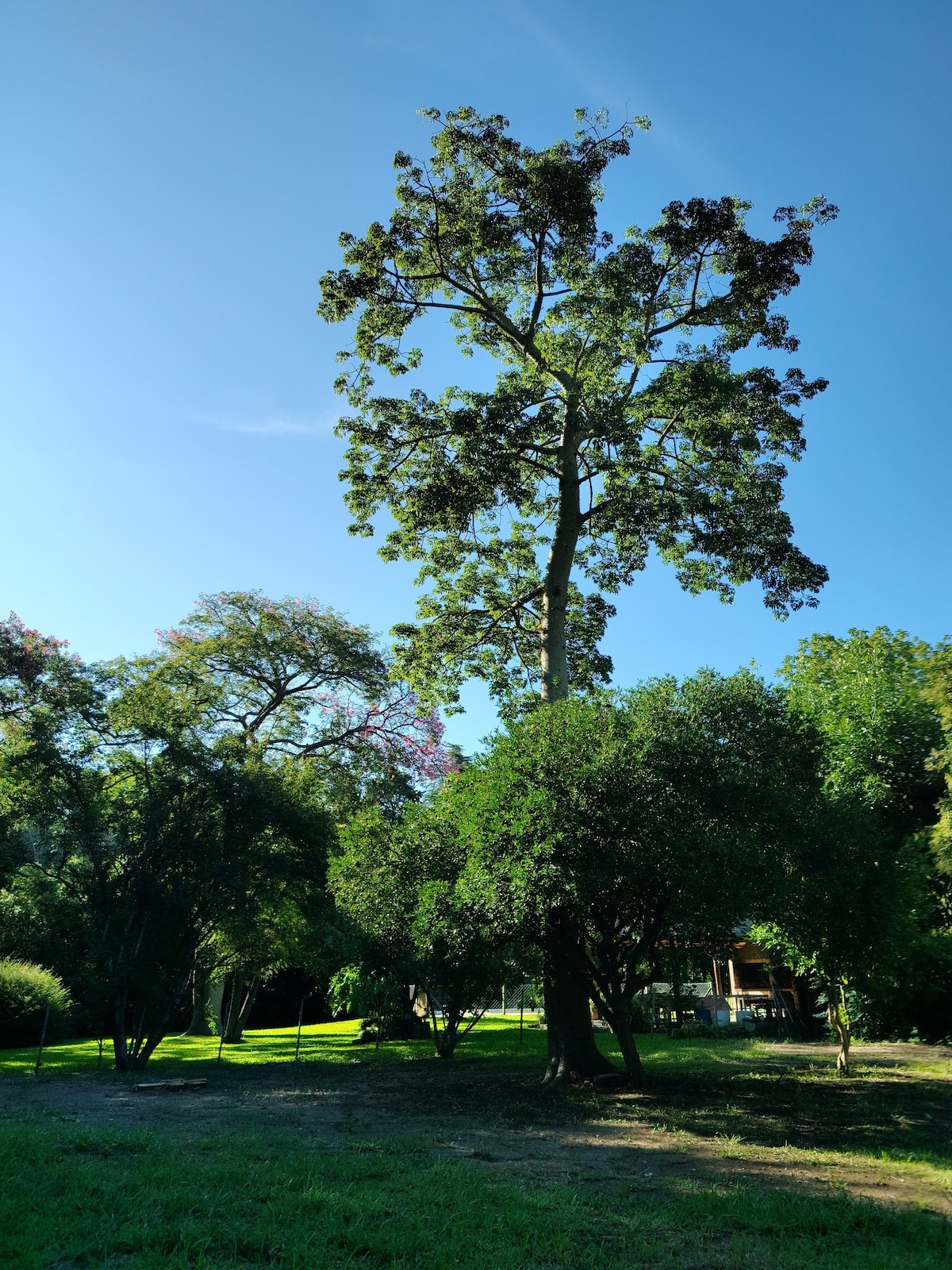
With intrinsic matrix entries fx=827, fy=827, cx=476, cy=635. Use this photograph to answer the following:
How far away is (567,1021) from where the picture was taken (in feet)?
42.9

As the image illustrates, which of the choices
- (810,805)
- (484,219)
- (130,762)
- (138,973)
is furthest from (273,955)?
(484,219)

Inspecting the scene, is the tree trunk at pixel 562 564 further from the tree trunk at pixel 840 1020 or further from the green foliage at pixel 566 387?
the tree trunk at pixel 840 1020

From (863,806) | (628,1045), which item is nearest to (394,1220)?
(628,1045)

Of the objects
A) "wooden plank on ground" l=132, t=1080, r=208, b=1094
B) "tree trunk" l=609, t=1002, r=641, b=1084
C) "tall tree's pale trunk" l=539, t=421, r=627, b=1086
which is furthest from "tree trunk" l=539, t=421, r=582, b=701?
"wooden plank on ground" l=132, t=1080, r=208, b=1094

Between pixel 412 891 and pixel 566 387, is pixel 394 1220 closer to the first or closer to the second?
pixel 412 891

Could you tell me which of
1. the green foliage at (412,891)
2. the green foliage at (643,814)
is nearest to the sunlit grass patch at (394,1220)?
the green foliage at (643,814)

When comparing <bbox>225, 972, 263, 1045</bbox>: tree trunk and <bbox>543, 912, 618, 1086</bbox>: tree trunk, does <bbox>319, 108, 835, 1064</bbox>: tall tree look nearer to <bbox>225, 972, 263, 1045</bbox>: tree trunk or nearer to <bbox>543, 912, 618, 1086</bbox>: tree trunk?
<bbox>543, 912, 618, 1086</bbox>: tree trunk

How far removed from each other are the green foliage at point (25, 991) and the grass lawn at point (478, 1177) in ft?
34.0

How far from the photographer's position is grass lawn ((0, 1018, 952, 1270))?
4.84m

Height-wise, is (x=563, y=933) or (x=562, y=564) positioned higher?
(x=562, y=564)

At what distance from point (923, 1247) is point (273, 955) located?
17.7 meters

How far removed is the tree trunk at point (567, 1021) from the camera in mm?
12273

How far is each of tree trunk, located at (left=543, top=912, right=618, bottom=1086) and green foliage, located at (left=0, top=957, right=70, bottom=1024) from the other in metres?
14.7

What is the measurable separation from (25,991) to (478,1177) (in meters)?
19.7
